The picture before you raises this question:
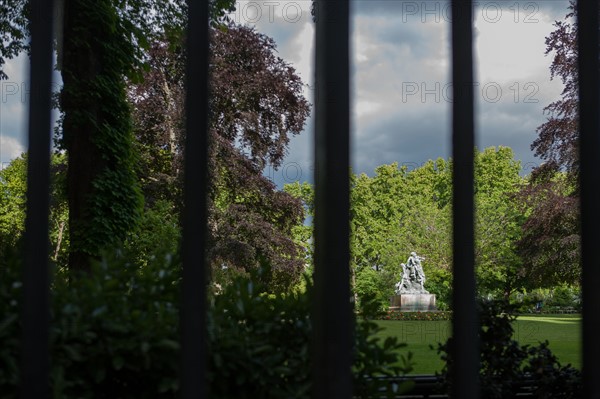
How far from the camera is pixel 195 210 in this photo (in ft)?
6.98

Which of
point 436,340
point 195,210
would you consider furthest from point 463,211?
point 436,340

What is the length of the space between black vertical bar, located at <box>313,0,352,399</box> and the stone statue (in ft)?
96.8

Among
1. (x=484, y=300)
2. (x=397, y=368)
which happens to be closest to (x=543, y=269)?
(x=484, y=300)

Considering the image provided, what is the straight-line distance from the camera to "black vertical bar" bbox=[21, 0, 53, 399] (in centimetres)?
216

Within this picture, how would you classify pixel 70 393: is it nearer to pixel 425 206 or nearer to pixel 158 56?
pixel 158 56

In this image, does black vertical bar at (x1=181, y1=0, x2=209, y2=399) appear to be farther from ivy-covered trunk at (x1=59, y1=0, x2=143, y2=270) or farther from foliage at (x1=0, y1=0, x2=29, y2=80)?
foliage at (x1=0, y1=0, x2=29, y2=80)

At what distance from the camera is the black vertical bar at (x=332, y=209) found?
2111mm

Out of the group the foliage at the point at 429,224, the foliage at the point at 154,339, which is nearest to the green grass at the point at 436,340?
the foliage at the point at 154,339

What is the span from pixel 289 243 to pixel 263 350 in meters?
18.5

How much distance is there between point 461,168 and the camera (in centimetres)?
235

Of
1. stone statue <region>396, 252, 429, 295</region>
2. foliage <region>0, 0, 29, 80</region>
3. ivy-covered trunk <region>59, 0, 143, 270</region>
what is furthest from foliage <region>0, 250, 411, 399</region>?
stone statue <region>396, 252, 429, 295</region>

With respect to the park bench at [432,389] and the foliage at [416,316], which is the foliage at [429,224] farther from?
the park bench at [432,389]

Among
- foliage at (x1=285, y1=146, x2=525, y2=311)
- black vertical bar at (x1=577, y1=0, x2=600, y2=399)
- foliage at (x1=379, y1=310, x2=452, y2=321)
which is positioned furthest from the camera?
foliage at (x1=285, y1=146, x2=525, y2=311)

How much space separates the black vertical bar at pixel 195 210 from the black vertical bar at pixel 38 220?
470 millimetres
